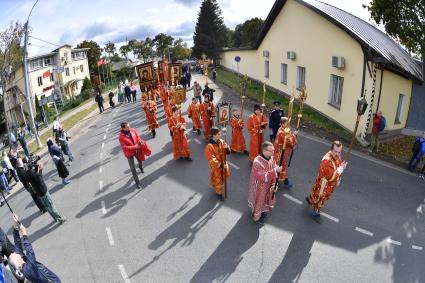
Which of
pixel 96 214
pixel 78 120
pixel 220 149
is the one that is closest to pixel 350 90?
pixel 220 149

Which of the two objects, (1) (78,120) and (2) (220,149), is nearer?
(2) (220,149)

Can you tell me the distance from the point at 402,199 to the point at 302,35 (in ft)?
40.3

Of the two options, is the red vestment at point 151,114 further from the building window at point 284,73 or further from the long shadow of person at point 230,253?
the building window at point 284,73

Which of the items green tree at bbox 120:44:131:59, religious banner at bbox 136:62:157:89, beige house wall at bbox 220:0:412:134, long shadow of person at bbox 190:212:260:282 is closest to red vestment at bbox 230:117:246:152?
long shadow of person at bbox 190:212:260:282

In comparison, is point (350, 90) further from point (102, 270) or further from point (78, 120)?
point (78, 120)

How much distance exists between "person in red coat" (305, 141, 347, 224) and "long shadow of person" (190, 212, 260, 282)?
1.42m

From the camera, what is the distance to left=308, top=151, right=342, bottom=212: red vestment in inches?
276

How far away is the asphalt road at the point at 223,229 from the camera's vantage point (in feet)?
20.6

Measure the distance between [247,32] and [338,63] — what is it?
134ft

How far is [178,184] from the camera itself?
9758mm

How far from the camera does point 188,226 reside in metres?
7.69

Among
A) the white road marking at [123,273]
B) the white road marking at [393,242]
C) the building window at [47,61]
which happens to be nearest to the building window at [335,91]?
the white road marking at [393,242]

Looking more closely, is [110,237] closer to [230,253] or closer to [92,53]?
[230,253]

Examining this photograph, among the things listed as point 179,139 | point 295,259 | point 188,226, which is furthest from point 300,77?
point 295,259
